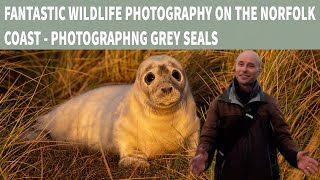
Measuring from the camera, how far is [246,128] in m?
4.78

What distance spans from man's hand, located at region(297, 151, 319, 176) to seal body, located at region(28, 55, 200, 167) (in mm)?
2082

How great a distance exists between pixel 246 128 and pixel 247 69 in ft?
1.19

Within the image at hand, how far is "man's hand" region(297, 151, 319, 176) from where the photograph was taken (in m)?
4.49

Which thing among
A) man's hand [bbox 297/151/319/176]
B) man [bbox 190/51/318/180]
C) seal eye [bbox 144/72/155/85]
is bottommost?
man's hand [bbox 297/151/319/176]

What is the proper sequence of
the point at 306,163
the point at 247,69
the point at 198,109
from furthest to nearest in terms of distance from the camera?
1. the point at 198,109
2. the point at 247,69
3. the point at 306,163

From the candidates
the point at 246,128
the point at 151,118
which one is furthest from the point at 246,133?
the point at 151,118

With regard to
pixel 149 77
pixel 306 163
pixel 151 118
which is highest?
pixel 149 77

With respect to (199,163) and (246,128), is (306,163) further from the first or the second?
(199,163)

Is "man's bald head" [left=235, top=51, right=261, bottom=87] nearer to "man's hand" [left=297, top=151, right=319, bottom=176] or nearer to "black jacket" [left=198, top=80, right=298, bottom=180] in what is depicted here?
"black jacket" [left=198, top=80, right=298, bottom=180]

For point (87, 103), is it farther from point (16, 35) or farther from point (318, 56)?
point (318, 56)

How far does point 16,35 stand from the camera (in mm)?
9172

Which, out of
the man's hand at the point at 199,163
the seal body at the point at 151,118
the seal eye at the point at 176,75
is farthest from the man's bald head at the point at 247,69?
the seal eye at the point at 176,75

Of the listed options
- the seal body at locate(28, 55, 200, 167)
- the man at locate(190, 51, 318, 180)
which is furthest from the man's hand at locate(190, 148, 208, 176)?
the seal body at locate(28, 55, 200, 167)

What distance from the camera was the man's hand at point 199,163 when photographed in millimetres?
4547
